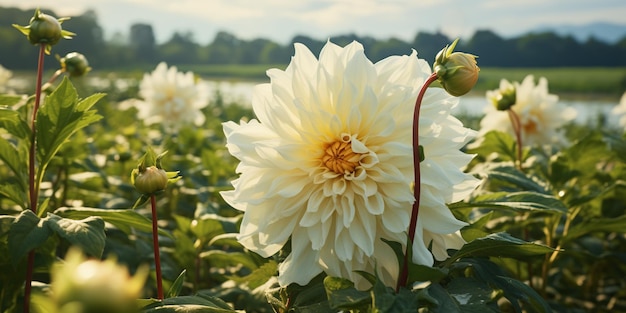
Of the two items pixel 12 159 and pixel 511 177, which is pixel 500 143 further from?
pixel 12 159

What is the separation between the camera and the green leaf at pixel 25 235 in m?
1.09

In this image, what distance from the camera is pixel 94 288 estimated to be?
405mm

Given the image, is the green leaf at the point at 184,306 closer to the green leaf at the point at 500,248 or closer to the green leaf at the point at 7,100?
the green leaf at the point at 500,248

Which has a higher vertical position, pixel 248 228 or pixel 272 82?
pixel 272 82

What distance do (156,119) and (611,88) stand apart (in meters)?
34.1

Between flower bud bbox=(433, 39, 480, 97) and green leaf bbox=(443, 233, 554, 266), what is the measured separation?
27 centimetres

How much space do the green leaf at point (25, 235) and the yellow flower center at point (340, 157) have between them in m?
0.56

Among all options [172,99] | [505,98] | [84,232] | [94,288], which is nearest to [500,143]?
[505,98]

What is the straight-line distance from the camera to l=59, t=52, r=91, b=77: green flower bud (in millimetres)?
1733

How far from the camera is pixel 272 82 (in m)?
1.12

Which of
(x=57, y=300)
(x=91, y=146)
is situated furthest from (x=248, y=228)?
(x=91, y=146)

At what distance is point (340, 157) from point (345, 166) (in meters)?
0.02

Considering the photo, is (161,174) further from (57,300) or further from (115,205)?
(115,205)

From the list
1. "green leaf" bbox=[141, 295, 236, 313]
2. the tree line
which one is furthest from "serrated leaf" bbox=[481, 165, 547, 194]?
the tree line
